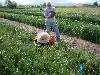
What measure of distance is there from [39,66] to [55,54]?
198 cm

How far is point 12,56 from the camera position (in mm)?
9734

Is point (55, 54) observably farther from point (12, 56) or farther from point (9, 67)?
point (9, 67)

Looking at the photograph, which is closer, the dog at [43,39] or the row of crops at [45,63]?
the row of crops at [45,63]

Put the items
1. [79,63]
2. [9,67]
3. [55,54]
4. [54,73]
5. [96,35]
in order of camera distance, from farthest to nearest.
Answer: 1. [96,35]
2. [55,54]
3. [79,63]
4. [9,67]
5. [54,73]

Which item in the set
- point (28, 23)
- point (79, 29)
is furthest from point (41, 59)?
point (28, 23)

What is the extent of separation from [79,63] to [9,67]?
6.32 feet

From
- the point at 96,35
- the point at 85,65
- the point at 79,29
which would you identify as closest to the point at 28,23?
the point at 79,29

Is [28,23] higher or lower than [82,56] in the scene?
lower

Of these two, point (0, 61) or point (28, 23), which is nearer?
point (0, 61)

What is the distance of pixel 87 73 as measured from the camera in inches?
344

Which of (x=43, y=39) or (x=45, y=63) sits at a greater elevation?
(x=45, y=63)

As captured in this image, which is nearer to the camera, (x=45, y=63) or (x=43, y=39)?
(x=45, y=63)

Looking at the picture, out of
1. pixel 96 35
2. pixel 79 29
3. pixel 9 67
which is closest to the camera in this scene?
pixel 9 67

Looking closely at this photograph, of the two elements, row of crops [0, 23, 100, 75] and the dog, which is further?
the dog
